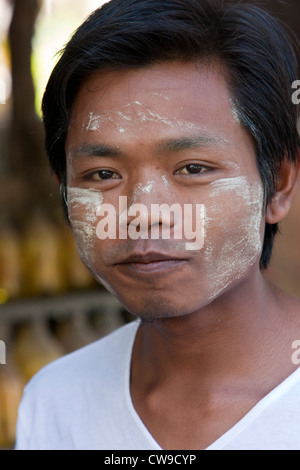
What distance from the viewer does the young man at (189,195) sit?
→ 129 cm

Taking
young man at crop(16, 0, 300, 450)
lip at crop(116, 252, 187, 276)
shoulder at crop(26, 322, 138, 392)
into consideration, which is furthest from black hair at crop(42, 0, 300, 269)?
shoulder at crop(26, 322, 138, 392)

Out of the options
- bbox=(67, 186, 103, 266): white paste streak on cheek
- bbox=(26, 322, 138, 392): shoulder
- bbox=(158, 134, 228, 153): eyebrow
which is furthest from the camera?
bbox=(26, 322, 138, 392): shoulder

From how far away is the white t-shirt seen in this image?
1303 mm

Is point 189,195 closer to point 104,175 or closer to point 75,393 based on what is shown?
point 104,175

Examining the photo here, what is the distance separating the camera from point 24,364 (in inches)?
113

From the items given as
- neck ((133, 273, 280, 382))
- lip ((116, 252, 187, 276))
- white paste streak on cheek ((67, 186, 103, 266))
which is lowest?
neck ((133, 273, 280, 382))

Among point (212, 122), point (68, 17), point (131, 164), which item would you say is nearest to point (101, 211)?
point (131, 164)

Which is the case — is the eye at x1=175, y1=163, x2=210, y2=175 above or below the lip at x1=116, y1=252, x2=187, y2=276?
above

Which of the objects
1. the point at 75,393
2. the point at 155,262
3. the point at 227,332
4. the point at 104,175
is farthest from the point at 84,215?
the point at 75,393

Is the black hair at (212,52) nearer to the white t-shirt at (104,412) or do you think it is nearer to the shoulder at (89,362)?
the white t-shirt at (104,412)

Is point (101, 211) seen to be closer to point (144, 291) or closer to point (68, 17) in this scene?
point (144, 291)

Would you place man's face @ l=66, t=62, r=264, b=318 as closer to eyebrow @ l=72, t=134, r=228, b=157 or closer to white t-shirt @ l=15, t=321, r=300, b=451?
eyebrow @ l=72, t=134, r=228, b=157

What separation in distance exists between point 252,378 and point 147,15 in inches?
30.2

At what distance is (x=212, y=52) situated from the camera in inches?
53.0
